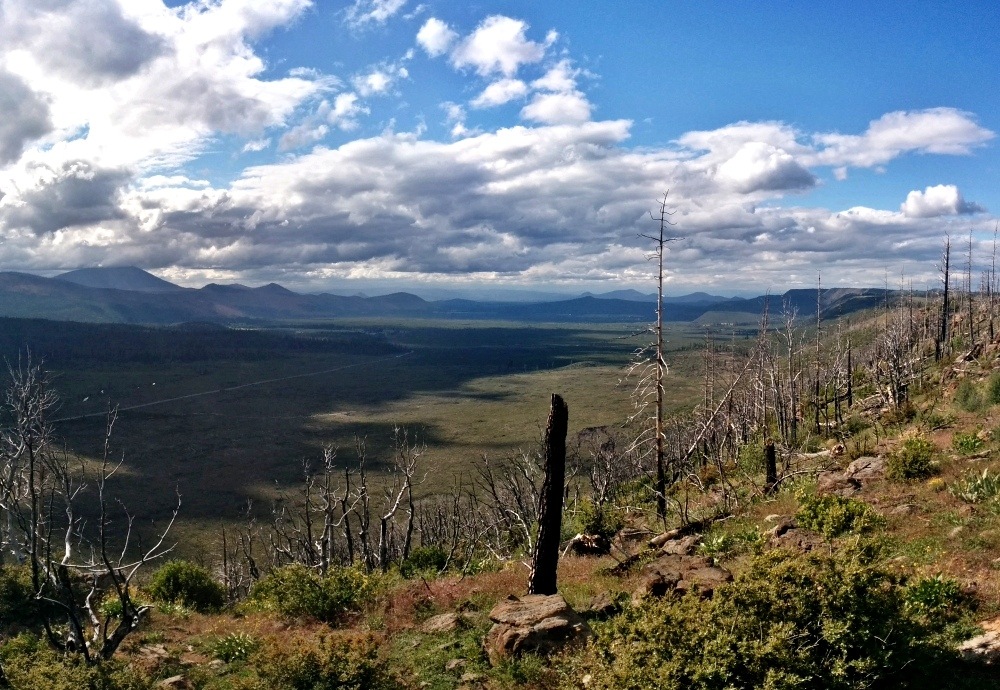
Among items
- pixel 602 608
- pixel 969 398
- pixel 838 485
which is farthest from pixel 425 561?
pixel 969 398

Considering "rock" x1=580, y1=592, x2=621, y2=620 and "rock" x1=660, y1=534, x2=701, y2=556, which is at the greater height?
"rock" x1=580, y1=592, x2=621, y2=620

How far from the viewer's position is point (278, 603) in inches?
645

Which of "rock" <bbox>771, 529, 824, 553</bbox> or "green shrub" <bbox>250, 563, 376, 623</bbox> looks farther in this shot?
"green shrub" <bbox>250, 563, 376, 623</bbox>

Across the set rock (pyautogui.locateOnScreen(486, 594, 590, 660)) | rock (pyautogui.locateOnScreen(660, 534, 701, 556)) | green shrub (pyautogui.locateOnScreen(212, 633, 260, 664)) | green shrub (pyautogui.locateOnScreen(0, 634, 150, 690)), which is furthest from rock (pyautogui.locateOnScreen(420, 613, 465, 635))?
rock (pyautogui.locateOnScreen(660, 534, 701, 556))

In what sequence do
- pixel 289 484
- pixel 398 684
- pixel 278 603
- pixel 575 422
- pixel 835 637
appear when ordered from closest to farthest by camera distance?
pixel 835 637
pixel 398 684
pixel 278 603
pixel 289 484
pixel 575 422

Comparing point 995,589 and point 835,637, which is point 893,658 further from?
point 995,589

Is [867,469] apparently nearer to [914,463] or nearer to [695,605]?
[914,463]

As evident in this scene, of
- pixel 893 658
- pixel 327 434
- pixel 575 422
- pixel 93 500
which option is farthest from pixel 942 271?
pixel 327 434

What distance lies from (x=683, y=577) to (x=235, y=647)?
10.7m

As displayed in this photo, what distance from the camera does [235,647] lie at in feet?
48.4

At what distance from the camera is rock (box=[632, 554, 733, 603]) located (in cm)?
983

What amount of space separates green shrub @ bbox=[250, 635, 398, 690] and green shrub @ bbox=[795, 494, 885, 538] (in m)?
8.95

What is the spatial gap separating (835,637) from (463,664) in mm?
6700

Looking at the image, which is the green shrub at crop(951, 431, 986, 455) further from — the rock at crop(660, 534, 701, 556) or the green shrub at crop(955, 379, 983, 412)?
the green shrub at crop(955, 379, 983, 412)
